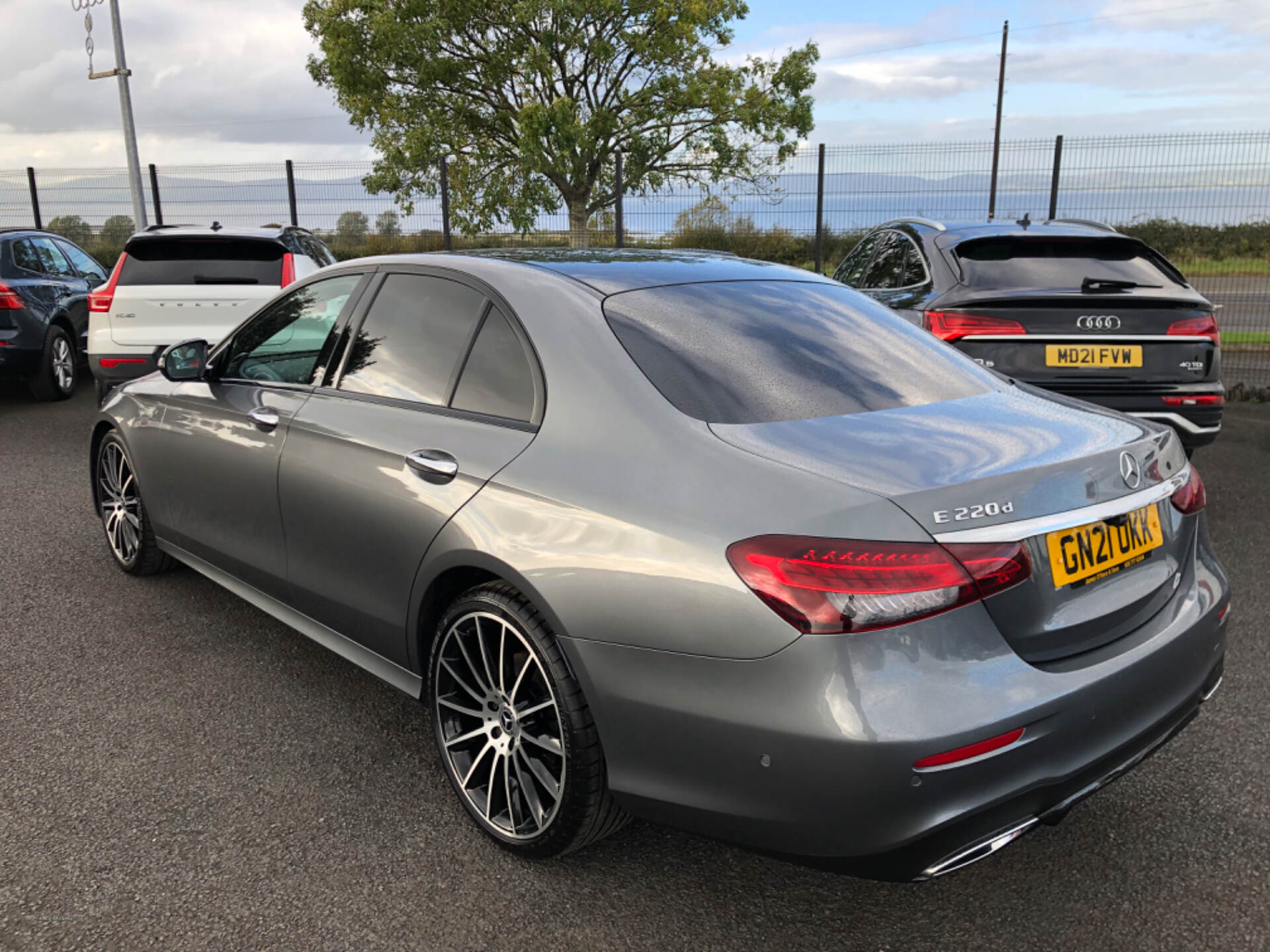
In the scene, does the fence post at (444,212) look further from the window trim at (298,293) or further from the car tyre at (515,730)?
the car tyre at (515,730)

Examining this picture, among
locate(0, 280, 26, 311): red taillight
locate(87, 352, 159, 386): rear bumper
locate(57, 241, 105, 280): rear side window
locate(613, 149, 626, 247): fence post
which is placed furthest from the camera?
locate(613, 149, 626, 247): fence post

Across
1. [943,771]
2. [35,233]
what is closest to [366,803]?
[943,771]

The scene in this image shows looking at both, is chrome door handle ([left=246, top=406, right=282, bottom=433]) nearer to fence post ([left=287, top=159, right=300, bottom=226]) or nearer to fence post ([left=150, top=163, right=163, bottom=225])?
fence post ([left=287, top=159, right=300, bottom=226])

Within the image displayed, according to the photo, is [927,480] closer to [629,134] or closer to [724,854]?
[724,854]

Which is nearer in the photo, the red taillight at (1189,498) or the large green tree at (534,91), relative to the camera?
the red taillight at (1189,498)

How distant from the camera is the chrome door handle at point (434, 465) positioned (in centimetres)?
262

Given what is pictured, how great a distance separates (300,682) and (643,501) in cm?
204

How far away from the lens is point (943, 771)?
185 cm

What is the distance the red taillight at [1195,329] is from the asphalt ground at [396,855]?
6.81ft

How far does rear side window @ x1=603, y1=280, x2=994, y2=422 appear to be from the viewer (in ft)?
7.84

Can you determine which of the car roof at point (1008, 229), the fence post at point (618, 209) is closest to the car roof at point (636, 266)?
the car roof at point (1008, 229)

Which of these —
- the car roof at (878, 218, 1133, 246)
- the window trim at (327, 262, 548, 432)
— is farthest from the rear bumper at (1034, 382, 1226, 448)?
the window trim at (327, 262, 548, 432)

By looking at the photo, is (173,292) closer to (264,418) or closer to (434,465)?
(264,418)

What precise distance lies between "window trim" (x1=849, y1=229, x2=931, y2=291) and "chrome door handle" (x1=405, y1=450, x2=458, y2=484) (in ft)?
10.6
